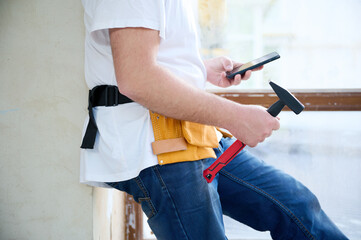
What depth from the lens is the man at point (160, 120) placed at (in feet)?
2.53

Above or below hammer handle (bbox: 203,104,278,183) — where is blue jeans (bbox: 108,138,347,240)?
below

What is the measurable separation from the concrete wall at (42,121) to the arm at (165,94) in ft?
1.60

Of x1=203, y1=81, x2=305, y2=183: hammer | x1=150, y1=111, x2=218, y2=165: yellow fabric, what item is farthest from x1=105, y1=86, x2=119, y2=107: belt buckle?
x1=203, y1=81, x2=305, y2=183: hammer

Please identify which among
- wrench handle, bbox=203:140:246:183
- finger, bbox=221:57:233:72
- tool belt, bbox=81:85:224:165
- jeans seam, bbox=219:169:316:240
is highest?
finger, bbox=221:57:233:72

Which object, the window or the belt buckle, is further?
the window

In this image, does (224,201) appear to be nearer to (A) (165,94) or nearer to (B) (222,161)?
(B) (222,161)

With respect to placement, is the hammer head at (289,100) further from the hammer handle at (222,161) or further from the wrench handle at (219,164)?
the wrench handle at (219,164)

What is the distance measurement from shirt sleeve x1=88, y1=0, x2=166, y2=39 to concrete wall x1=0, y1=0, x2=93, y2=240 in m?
0.46

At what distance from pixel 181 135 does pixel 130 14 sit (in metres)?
0.35

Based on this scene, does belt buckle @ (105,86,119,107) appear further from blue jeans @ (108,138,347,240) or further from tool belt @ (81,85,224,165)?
blue jeans @ (108,138,347,240)

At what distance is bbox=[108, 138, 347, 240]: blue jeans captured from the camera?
87 centimetres

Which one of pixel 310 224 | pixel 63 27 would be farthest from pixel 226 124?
pixel 63 27

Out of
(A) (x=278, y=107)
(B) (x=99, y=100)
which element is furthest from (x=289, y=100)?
(B) (x=99, y=100)

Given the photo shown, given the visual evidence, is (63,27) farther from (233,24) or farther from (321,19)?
(321,19)
